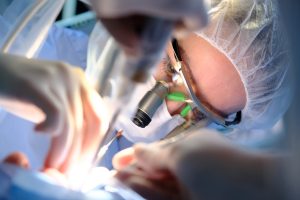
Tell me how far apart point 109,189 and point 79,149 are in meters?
0.11

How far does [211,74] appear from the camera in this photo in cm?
131

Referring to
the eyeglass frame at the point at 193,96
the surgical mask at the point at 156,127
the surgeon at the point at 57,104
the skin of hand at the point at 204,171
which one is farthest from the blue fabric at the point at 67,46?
the skin of hand at the point at 204,171

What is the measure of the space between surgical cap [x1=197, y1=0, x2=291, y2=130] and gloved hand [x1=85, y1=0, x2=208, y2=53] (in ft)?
2.24

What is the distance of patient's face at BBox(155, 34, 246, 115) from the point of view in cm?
129

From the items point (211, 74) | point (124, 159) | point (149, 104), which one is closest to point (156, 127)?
point (149, 104)

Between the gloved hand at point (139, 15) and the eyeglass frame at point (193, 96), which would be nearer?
the gloved hand at point (139, 15)

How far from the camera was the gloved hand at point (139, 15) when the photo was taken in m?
0.44

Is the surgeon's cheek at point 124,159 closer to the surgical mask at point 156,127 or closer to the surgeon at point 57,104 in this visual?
the surgeon at point 57,104

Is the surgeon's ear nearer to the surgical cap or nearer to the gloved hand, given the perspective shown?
the gloved hand

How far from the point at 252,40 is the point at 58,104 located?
780 mm

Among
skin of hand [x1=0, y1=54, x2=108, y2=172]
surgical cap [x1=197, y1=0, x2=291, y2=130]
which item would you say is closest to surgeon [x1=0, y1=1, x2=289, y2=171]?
surgical cap [x1=197, y1=0, x2=291, y2=130]

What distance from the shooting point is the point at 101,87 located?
0.76 meters

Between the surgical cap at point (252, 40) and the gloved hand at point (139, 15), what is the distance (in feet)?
2.24

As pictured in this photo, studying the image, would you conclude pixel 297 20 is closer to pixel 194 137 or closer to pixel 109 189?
pixel 194 137
